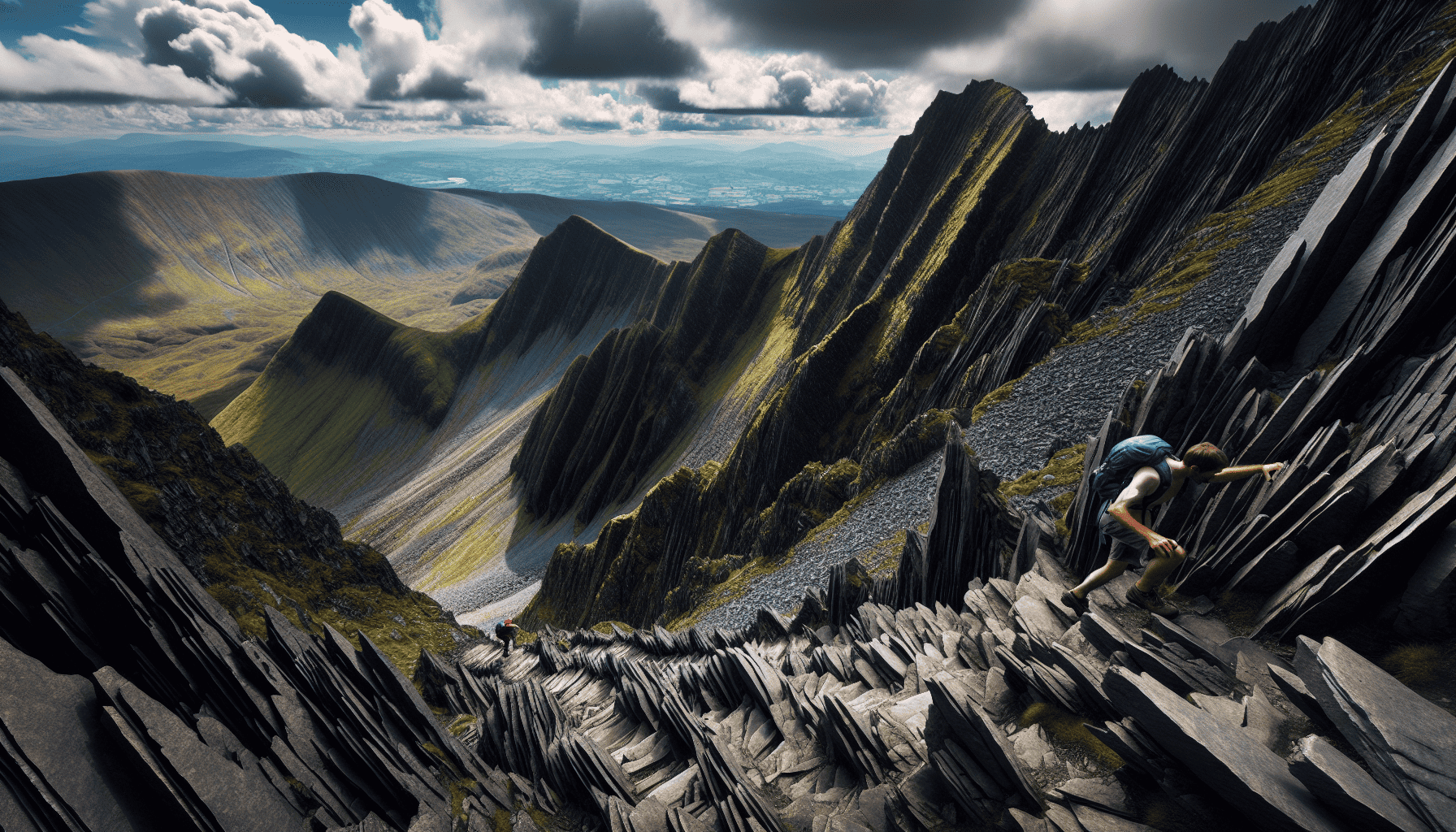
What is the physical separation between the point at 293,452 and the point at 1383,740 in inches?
7330

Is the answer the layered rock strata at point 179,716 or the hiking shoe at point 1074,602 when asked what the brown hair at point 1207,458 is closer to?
the hiking shoe at point 1074,602

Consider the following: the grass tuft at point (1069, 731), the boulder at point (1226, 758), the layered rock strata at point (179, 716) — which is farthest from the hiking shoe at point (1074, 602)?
the layered rock strata at point (179, 716)

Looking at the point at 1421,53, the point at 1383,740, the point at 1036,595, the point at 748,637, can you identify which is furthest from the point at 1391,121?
the point at 748,637

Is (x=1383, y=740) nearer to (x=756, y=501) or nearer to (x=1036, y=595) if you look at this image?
(x=1036, y=595)

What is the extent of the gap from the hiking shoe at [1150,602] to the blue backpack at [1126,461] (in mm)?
1669

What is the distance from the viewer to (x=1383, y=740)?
5691 millimetres

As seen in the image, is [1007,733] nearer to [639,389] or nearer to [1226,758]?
[1226,758]

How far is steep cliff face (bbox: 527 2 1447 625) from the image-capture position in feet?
97.1

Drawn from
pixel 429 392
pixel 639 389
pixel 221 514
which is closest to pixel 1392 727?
pixel 221 514

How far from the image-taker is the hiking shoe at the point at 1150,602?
9531 mm

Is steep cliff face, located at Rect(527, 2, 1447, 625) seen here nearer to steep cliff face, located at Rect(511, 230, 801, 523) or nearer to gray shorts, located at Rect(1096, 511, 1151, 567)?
gray shorts, located at Rect(1096, 511, 1151, 567)

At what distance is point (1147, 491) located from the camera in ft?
32.4

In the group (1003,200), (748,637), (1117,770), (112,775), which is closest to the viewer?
(1117,770)

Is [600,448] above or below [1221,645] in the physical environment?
below
